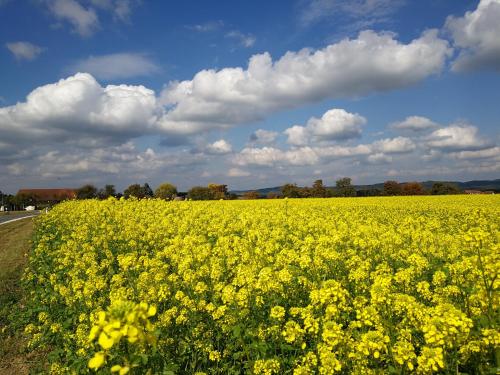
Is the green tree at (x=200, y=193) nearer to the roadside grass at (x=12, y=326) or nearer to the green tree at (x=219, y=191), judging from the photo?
the green tree at (x=219, y=191)

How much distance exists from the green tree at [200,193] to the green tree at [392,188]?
26554 mm

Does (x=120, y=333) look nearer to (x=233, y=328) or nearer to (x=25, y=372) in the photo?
(x=233, y=328)

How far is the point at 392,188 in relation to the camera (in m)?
59.0

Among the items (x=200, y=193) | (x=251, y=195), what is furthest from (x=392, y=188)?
(x=200, y=193)

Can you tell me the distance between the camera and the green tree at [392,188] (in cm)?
5742

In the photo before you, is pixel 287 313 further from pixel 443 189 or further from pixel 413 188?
pixel 413 188

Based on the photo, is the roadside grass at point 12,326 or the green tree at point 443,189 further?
the green tree at point 443,189

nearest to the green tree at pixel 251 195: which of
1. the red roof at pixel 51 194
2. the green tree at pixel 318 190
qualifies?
the green tree at pixel 318 190

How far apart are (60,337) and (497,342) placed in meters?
7.08

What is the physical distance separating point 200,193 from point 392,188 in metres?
30.2

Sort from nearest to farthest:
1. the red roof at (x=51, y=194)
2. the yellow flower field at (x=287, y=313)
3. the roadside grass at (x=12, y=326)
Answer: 1. the yellow flower field at (x=287, y=313)
2. the roadside grass at (x=12, y=326)
3. the red roof at (x=51, y=194)

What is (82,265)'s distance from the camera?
9055 millimetres

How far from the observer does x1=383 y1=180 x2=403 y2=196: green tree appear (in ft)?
188

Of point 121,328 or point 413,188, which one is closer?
point 121,328
